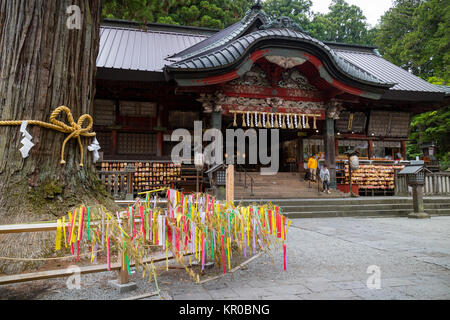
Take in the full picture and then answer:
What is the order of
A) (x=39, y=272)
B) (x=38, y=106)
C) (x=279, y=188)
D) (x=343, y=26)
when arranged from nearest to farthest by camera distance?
(x=39, y=272) → (x=38, y=106) → (x=279, y=188) → (x=343, y=26)

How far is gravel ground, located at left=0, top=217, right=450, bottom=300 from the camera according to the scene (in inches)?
107

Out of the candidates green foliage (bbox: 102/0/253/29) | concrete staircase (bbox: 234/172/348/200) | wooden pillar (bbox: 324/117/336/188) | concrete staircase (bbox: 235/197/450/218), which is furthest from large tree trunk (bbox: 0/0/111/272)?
green foliage (bbox: 102/0/253/29)

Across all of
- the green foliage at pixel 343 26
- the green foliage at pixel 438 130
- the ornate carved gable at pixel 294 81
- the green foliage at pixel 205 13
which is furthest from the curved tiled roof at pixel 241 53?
the green foliage at pixel 343 26

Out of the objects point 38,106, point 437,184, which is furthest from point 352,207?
point 38,106

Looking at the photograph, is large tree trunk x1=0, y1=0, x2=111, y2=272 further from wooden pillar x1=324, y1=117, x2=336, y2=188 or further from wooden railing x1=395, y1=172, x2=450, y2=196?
wooden railing x1=395, y1=172, x2=450, y2=196

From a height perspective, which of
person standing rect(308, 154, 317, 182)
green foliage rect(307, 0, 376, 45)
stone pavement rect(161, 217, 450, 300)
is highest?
green foliage rect(307, 0, 376, 45)

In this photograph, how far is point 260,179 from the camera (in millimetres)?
13469

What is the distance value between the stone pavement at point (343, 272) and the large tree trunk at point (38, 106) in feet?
5.66

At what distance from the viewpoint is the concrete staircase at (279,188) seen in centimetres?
1150

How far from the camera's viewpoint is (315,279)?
10.6 ft

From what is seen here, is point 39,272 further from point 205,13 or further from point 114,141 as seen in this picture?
point 205,13

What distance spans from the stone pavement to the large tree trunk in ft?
5.66

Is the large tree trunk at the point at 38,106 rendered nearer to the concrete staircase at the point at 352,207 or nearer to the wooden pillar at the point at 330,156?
the concrete staircase at the point at 352,207

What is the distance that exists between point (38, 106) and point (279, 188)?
10.2 m
